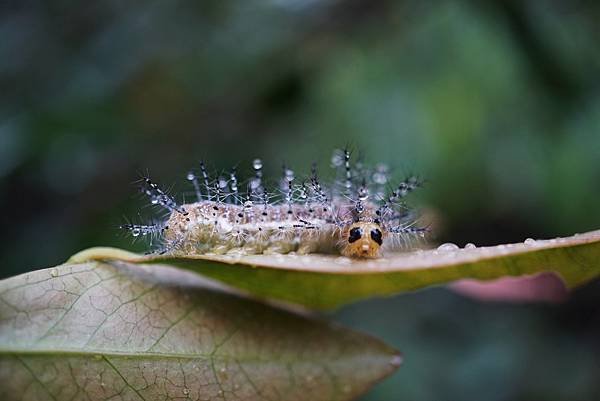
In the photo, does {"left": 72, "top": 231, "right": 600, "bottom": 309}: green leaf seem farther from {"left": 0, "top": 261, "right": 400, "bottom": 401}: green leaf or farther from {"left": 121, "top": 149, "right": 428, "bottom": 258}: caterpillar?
{"left": 121, "top": 149, "right": 428, "bottom": 258}: caterpillar

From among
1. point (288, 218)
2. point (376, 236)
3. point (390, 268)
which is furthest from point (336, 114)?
point (390, 268)

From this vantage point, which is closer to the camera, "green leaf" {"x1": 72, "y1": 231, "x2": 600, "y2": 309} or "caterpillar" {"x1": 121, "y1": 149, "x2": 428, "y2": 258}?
"green leaf" {"x1": 72, "y1": 231, "x2": 600, "y2": 309}

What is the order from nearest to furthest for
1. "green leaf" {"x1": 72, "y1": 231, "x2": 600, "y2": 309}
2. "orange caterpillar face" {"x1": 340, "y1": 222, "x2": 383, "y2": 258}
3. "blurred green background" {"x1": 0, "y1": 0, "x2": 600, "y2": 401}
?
"green leaf" {"x1": 72, "y1": 231, "x2": 600, "y2": 309}
"orange caterpillar face" {"x1": 340, "y1": 222, "x2": 383, "y2": 258}
"blurred green background" {"x1": 0, "y1": 0, "x2": 600, "y2": 401}

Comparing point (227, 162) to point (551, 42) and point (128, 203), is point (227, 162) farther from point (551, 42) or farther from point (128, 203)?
point (551, 42)

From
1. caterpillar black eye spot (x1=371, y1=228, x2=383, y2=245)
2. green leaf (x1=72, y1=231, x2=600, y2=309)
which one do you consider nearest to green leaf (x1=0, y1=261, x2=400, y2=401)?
green leaf (x1=72, y1=231, x2=600, y2=309)

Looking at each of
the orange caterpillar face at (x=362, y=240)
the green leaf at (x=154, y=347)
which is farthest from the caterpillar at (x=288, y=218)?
the green leaf at (x=154, y=347)
